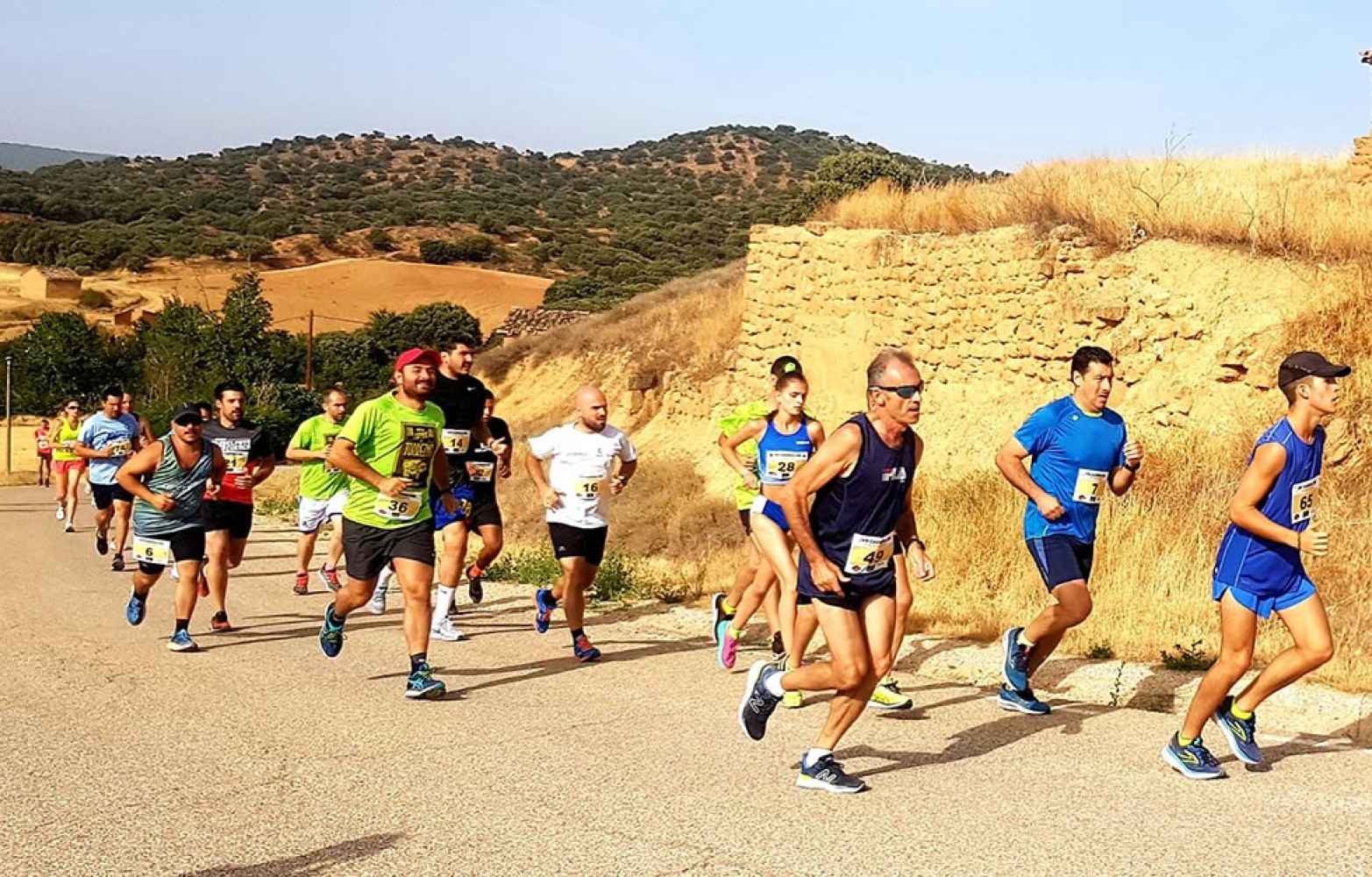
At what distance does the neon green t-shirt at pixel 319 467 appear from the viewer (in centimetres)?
1439

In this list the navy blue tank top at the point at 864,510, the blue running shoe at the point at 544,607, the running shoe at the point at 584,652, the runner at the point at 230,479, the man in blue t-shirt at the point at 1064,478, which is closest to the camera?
the navy blue tank top at the point at 864,510

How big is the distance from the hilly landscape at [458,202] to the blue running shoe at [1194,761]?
41.1 meters

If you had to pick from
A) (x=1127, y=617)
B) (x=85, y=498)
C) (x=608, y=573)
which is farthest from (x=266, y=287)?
(x=1127, y=617)

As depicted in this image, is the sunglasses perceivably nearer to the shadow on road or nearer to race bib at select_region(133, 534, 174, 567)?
the shadow on road

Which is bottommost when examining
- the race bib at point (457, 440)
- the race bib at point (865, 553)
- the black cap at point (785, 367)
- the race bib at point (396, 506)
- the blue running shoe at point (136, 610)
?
the blue running shoe at point (136, 610)

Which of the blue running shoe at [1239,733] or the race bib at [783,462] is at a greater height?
the race bib at [783,462]

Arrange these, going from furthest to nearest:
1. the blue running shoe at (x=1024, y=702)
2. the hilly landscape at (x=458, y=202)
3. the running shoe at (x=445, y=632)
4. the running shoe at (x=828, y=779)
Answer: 1. the hilly landscape at (x=458, y=202)
2. the running shoe at (x=445, y=632)
3. the blue running shoe at (x=1024, y=702)
4. the running shoe at (x=828, y=779)

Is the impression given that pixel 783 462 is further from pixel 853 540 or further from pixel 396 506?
pixel 853 540

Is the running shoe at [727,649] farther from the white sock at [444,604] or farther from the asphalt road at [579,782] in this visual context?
the white sock at [444,604]

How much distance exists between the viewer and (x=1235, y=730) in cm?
721

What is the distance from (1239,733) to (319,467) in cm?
1041

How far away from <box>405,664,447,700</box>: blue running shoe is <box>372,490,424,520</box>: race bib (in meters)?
0.94

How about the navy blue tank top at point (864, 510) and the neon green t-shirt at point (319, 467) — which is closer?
the navy blue tank top at point (864, 510)

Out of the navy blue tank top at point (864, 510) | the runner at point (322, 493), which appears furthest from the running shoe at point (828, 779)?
the runner at point (322, 493)
